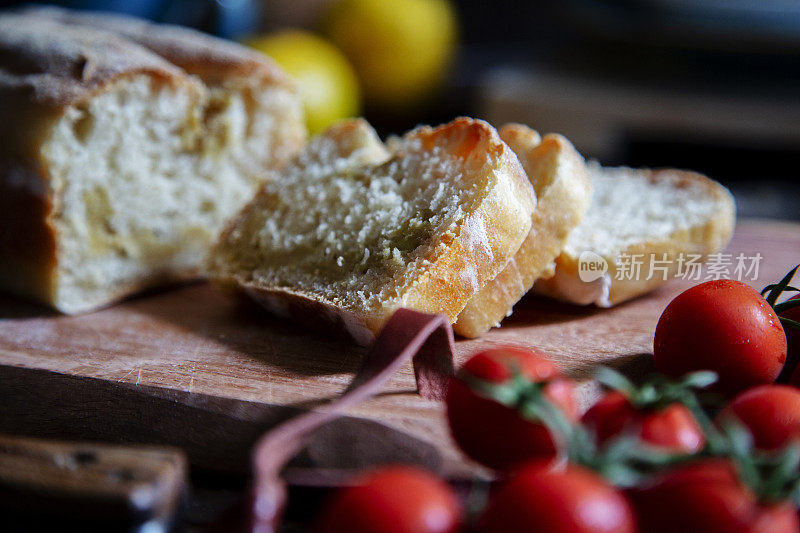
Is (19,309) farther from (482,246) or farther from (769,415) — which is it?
(769,415)

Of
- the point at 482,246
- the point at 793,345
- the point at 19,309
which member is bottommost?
the point at 19,309

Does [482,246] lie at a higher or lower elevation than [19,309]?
higher

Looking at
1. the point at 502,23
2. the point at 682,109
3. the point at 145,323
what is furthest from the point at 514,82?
the point at 145,323

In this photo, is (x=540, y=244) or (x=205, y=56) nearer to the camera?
(x=540, y=244)

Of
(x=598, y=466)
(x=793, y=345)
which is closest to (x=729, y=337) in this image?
(x=793, y=345)

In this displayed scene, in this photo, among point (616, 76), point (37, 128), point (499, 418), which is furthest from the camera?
point (616, 76)

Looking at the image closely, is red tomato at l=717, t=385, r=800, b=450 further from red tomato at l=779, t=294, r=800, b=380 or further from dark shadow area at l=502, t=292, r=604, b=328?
dark shadow area at l=502, t=292, r=604, b=328
